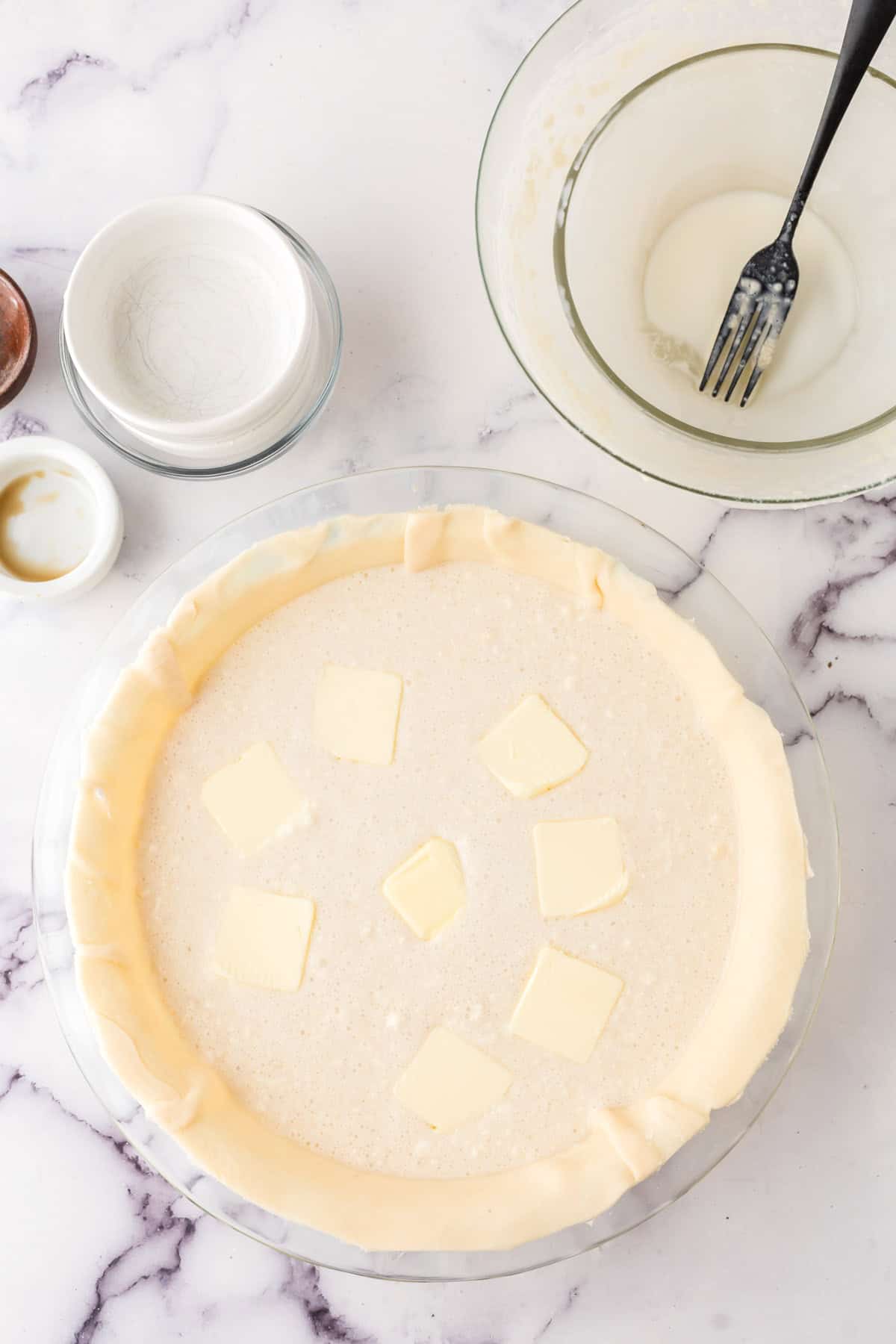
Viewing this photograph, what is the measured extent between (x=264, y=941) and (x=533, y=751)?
10.9 inches

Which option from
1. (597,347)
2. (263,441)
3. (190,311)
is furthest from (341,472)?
(597,347)

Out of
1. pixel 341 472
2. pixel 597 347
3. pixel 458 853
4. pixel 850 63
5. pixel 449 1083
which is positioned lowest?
pixel 449 1083

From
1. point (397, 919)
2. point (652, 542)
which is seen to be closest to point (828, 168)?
point (652, 542)

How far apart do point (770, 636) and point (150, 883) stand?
1.96 feet

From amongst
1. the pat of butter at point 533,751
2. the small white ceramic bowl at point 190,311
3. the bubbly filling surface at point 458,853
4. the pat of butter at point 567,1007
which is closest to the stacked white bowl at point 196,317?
the small white ceramic bowl at point 190,311

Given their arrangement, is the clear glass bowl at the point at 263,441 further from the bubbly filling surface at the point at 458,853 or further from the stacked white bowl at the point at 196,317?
the bubbly filling surface at the point at 458,853

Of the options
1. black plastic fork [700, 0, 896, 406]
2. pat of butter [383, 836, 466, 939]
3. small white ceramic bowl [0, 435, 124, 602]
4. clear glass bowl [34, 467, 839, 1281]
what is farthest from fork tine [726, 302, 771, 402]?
small white ceramic bowl [0, 435, 124, 602]

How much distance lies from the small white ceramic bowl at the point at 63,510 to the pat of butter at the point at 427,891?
0.39 meters

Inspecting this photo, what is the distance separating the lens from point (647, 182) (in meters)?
0.91

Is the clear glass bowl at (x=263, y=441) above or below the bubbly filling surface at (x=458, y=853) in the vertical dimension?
above

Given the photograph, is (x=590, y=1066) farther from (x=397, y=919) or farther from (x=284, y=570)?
(x=284, y=570)

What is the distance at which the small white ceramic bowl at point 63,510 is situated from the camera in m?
1.03

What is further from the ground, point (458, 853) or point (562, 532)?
point (562, 532)

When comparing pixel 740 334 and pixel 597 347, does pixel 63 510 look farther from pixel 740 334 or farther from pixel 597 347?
pixel 740 334
